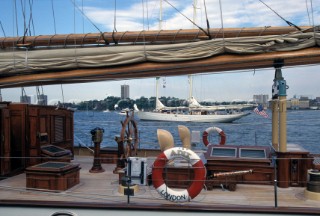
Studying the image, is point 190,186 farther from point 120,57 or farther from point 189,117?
point 189,117

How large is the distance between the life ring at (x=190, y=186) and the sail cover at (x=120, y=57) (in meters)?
1.57

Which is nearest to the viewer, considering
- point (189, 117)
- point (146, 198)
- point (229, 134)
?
point (146, 198)

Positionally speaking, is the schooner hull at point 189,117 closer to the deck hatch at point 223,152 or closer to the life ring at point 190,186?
the deck hatch at point 223,152

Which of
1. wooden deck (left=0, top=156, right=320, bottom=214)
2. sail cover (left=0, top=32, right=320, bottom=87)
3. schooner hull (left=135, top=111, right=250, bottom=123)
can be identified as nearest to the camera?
wooden deck (left=0, top=156, right=320, bottom=214)

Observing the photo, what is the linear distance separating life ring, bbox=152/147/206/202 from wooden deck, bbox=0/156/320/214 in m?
0.12

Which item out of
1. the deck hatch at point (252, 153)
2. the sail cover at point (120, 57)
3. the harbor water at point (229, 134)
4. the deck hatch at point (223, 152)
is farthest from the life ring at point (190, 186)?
the harbor water at point (229, 134)

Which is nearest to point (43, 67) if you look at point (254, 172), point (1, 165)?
point (1, 165)

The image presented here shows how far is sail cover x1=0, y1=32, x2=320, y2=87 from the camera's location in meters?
Result: 6.17

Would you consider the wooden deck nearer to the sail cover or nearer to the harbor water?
the sail cover

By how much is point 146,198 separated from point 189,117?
122 ft

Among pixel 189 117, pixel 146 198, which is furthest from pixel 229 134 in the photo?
pixel 146 198

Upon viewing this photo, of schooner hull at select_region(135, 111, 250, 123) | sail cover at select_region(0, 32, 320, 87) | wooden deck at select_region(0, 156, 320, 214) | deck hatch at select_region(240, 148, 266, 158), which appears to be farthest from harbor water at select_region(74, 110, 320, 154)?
sail cover at select_region(0, 32, 320, 87)

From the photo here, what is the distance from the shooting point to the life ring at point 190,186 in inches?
218

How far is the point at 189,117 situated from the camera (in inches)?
1692
